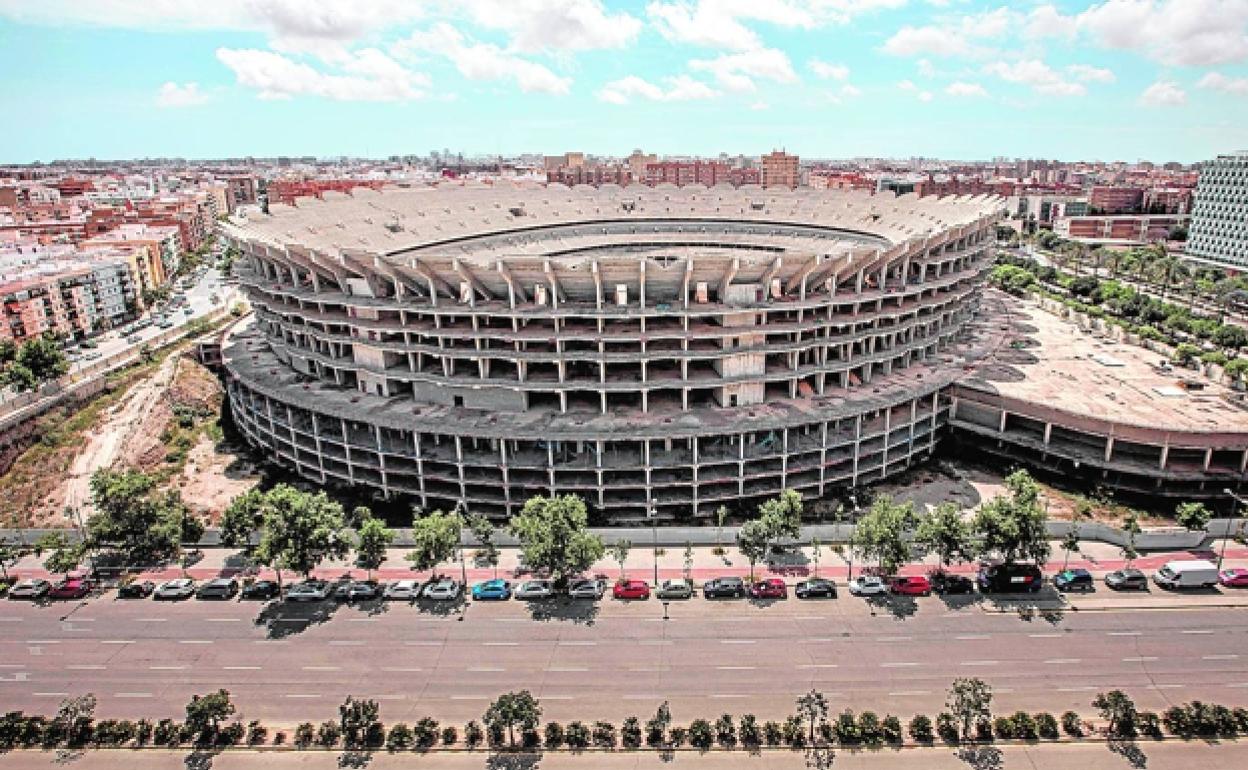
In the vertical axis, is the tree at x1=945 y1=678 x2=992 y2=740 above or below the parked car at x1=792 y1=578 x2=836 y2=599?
above

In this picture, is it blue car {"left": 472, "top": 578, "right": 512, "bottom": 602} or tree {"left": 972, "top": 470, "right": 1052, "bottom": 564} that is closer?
tree {"left": 972, "top": 470, "right": 1052, "bottom": 564}

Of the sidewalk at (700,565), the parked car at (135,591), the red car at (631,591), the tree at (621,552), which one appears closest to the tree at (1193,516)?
the sidewalk at (700,565)

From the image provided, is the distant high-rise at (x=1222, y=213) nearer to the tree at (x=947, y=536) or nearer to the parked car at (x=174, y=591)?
the tree at (x=947, y=536)

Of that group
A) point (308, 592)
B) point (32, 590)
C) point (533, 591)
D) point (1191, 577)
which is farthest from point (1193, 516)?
point (32, 590)

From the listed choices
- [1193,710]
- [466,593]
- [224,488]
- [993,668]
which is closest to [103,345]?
[224,488]

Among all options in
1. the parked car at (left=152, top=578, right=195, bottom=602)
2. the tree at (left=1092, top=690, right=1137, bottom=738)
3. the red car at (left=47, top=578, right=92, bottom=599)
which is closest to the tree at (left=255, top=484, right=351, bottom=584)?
the parked car at (left=152, top=578, right=195, bottom=602)

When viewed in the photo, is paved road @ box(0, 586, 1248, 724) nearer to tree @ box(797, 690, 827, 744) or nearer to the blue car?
the blue car

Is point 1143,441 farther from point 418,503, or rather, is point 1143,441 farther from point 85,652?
point 85,652
